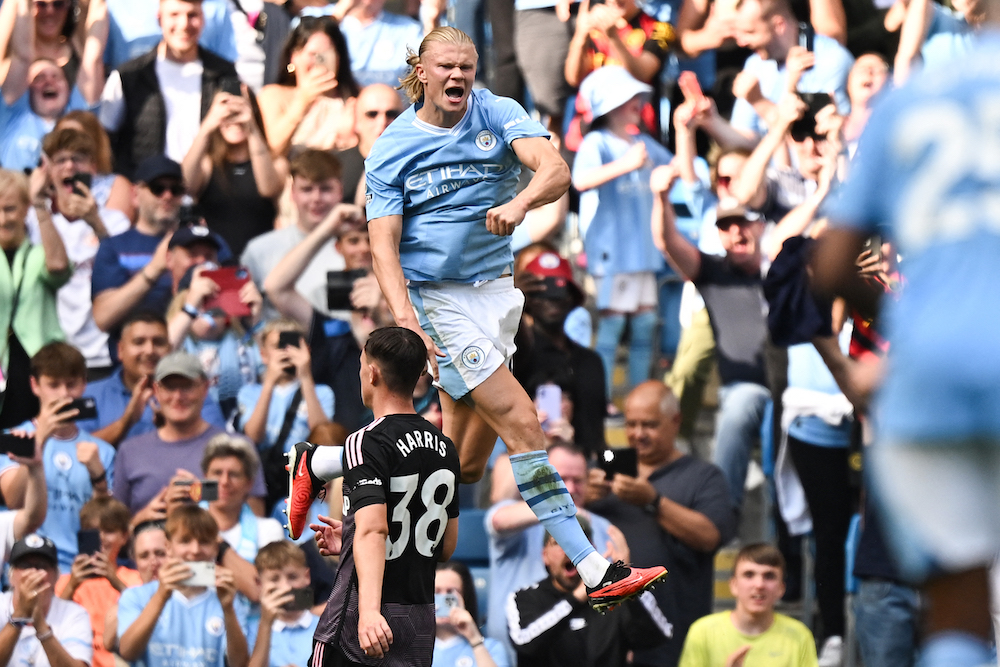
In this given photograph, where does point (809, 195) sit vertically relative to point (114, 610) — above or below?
above

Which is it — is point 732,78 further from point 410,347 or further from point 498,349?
point 410,347

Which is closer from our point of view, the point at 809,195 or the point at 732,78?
the point at 809,195

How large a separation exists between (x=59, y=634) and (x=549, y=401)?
9.80 feet

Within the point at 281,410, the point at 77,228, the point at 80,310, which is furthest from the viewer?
the point at 77,228

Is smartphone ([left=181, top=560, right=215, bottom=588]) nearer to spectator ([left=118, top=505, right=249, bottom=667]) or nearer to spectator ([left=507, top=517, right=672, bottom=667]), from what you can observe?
spectator ([left=118, top=505, right=249, bottom=667])

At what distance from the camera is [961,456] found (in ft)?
12.2

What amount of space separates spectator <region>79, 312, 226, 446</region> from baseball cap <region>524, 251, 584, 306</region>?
2144 millimetres

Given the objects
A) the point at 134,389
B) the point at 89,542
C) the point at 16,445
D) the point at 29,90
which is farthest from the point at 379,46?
the point at 89,542

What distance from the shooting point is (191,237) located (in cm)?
955

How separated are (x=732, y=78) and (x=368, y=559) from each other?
22.3ft

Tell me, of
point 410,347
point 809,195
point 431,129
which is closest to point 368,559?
point 410,347

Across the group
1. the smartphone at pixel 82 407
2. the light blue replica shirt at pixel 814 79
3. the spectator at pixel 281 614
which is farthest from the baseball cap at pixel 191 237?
the light blue replica shirt at pixel 814 79

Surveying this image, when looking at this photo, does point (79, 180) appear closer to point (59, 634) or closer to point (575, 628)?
point (59, 634)

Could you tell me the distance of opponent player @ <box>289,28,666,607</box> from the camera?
5.96 metres
